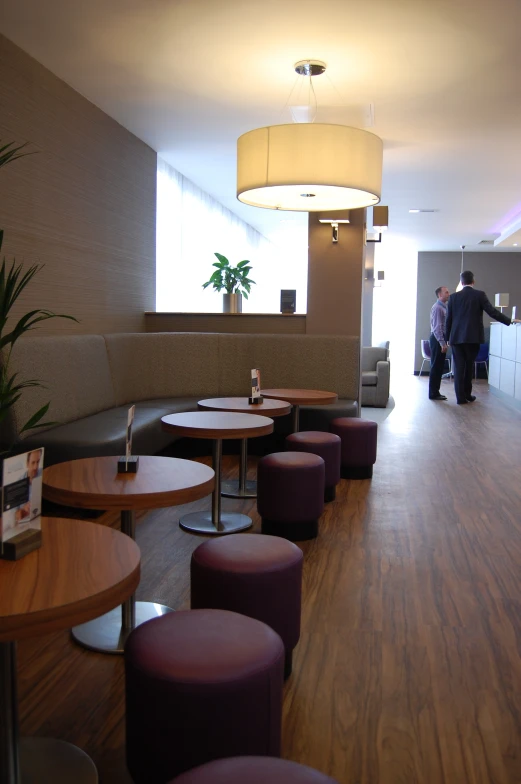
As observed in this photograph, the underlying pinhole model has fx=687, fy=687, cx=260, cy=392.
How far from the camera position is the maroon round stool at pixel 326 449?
438cm

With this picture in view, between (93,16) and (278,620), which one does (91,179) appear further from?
(278,620)

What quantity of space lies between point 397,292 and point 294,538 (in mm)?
14094

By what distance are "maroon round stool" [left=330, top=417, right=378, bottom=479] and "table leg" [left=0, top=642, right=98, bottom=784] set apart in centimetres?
347

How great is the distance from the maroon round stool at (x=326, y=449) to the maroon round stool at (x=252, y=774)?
3.23m

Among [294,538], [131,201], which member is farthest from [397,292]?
[294,538]

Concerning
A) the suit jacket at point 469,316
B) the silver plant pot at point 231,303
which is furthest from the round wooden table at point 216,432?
the suit jacket at point 469,316

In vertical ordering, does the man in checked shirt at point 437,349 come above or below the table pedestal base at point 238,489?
above

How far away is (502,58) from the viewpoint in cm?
424

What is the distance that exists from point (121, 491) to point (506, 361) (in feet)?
27.4

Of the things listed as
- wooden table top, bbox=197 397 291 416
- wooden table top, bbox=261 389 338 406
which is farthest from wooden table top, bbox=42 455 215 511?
wooden table top, bbox=261 389 338 406

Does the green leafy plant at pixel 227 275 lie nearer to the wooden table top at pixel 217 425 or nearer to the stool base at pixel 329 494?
the stool base at pixel 329 494

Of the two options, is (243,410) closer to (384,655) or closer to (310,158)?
(310,158)

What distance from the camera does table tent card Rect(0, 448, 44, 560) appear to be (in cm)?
154

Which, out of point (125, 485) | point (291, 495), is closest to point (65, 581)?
point (125, 485)
